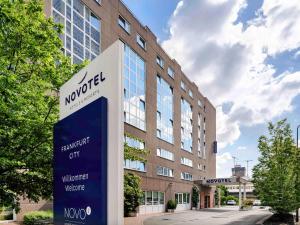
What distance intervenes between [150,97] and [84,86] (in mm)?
45049

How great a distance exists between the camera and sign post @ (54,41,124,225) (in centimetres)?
422

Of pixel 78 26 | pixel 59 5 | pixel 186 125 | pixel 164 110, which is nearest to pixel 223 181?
pixel 186 125

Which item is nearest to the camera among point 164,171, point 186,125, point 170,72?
point 164,171

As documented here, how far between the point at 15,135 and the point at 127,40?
1421 inches

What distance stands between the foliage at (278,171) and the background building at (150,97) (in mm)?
14046

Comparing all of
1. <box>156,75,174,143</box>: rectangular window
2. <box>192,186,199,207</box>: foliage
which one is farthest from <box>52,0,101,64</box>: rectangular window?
<box>192,186,199,207</box>: foliage

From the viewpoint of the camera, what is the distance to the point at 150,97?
5019 centimetres

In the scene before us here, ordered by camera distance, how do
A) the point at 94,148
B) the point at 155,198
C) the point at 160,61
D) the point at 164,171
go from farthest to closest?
the point at 160,61
the point at 164,171
the point at 155,198
the point at 94,148

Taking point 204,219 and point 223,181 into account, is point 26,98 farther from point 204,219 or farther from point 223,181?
point 223,181

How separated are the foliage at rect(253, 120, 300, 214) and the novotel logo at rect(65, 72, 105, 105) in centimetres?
2636

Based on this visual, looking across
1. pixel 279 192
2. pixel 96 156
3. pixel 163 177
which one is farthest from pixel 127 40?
pixel 96 156

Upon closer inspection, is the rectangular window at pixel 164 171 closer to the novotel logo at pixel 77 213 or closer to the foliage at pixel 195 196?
the foliage at pixel 195 196

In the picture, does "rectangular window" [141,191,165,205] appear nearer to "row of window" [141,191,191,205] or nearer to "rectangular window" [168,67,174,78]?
"row of window" [141,191,191,205]

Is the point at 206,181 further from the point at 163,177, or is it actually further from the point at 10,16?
the point at 10,16
